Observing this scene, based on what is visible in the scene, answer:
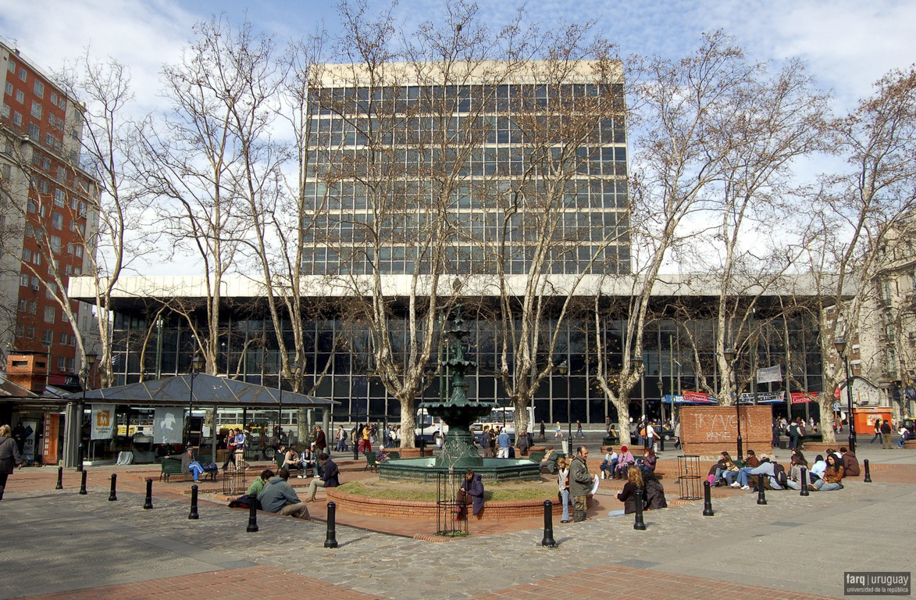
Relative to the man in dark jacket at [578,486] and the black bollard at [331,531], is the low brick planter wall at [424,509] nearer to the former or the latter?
the man in dark jacket at [578,486]

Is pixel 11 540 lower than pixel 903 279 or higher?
lower

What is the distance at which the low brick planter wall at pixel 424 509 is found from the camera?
13148mm

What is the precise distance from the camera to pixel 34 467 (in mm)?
25516

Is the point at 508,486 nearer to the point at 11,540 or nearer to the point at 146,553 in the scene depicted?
the point at 146,553

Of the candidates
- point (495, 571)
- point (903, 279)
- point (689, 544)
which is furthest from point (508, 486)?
point (903, 279)

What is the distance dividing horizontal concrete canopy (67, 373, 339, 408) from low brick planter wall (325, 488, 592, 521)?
13.6 m

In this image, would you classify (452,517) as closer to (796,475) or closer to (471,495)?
(471,495)

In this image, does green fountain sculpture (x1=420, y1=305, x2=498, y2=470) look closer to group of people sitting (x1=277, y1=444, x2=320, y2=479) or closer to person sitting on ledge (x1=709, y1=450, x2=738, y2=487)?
group of people sitting (x1=277, y1=444, x2=320, y2=479)

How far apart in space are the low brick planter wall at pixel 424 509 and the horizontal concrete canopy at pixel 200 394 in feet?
44.6

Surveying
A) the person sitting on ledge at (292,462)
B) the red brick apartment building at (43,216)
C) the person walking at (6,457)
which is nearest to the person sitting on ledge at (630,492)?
the person sitting on ledge at (292,462)

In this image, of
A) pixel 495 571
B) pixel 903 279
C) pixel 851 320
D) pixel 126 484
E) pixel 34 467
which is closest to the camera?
pixel 495 571

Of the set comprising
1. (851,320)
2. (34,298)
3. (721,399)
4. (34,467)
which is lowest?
(34,467)

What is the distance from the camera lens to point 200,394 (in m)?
26.6

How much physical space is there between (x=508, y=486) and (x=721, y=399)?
19.5 metres
